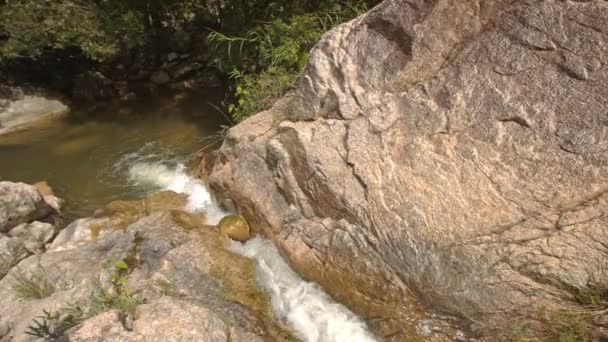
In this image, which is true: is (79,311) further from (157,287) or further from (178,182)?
(178,182)

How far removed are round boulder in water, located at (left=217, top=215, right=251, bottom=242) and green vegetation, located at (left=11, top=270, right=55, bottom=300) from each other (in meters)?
2.17

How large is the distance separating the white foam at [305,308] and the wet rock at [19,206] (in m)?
3.71

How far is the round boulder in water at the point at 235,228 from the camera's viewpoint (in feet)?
19.7

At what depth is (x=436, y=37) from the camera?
5207mm

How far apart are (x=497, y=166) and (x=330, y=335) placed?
2.53m

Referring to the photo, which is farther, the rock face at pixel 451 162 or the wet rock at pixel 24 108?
the wet rock at pixel 24 108

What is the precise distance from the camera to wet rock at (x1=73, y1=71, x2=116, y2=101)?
38.7 ft

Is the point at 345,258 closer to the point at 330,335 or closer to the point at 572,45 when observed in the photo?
the point at 330,335

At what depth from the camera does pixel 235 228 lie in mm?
6059

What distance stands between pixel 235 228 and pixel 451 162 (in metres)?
3.01

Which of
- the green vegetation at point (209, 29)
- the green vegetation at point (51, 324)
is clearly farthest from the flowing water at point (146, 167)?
the green vegetation at point (51, 324)

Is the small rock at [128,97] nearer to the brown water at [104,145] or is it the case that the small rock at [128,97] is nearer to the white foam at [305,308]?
the brown water at [104,145]

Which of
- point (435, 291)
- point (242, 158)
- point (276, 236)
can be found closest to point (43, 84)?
point (242, 158)

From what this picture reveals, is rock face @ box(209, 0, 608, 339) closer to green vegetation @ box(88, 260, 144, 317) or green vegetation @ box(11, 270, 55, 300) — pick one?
green vegetation @ box(88, 260, 144, 317)
